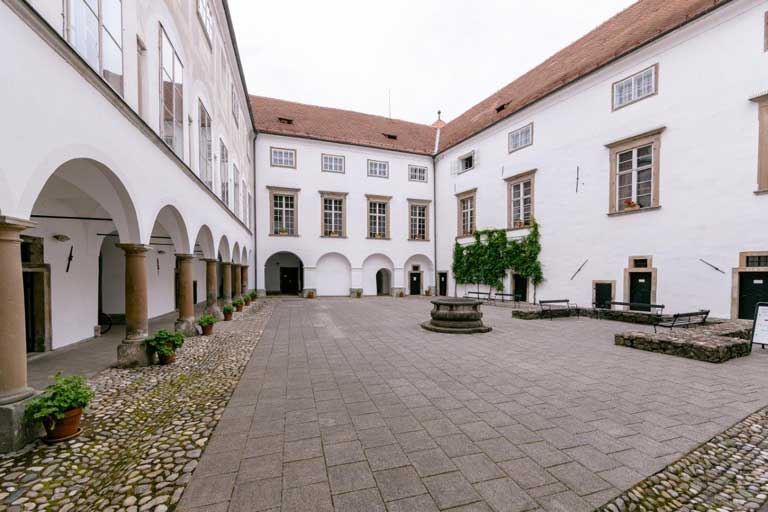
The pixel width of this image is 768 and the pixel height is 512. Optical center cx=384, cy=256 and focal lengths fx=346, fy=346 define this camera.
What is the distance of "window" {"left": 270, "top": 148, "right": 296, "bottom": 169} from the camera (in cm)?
2375

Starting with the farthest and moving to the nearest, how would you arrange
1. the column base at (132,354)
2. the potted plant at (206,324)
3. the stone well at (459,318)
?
the stone well at (459,318) → the potted plant at (206,324) → the column base at (132,354)

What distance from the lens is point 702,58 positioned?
39.2 ft

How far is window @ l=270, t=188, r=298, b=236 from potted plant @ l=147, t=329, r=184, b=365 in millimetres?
17577

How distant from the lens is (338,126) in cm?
2706

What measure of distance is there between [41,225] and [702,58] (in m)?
20.3

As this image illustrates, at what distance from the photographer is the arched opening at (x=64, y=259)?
706 cm

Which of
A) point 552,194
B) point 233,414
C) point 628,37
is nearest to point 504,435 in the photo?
point 233,414

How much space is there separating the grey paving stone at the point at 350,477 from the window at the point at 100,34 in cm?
588

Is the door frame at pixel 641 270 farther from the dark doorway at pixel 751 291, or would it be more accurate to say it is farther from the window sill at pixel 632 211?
the dark doorway at pixel 751 291

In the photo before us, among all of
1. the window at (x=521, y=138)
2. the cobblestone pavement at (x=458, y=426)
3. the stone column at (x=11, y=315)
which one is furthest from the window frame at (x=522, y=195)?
the stone column at (x=11, y=315)

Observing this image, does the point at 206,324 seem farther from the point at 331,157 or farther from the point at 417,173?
the point at 417,173

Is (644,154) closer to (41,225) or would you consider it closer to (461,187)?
(461,187)

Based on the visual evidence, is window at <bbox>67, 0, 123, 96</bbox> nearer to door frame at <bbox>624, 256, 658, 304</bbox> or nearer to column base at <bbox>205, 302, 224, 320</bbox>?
column base at <bbox>205, 302, 224, 320</bbox>

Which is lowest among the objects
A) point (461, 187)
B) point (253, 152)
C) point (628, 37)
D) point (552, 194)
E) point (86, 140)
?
point (86, 140)
